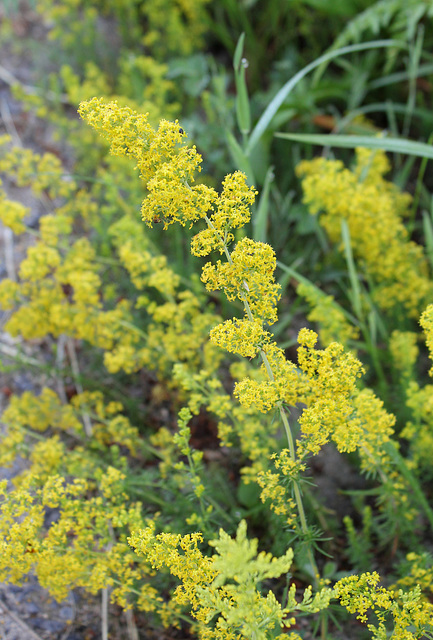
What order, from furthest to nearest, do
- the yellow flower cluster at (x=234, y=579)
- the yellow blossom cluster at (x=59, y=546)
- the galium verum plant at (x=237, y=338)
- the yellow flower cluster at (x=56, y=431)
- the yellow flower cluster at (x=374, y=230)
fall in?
the yellow flower cluster at (x=374, y=230) → the yellow flower cluster at (x=56, y=431) → the yellow blossom cluster at (x=59, y=546) → the galium verum plant at (x=237, y=338) → the yellow flower cluster at (x=234, y=579)

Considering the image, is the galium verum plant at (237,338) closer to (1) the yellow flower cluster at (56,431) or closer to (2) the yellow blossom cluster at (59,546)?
(2) the yellow blossom cluster at (59,546)

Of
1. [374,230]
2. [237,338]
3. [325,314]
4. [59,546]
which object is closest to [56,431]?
[59,546]

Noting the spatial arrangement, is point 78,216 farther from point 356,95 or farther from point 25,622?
point 25,622

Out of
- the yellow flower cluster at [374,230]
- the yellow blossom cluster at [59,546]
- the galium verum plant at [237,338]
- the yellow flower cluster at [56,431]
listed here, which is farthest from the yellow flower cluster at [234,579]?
the yellow flower cluster at [374,230]

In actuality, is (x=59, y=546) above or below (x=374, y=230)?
below

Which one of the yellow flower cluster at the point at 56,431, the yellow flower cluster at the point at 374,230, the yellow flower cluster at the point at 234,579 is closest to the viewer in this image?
the yellow flower cluster at the point at 234,579

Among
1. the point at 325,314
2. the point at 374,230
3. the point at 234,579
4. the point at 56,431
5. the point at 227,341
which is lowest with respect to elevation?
the point at 234,579

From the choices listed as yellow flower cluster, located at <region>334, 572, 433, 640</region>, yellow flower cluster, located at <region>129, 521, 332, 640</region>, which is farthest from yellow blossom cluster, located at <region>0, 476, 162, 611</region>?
yellow flower cluster, located at <region>334, 572, 433, 640</region>

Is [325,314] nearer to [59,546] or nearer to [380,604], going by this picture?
[380,604]

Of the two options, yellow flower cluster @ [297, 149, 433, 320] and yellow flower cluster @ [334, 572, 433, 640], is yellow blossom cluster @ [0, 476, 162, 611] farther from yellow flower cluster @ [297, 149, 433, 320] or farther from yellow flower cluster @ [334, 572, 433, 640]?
yellow flower cluster @ [297, 149, 433, 320]
